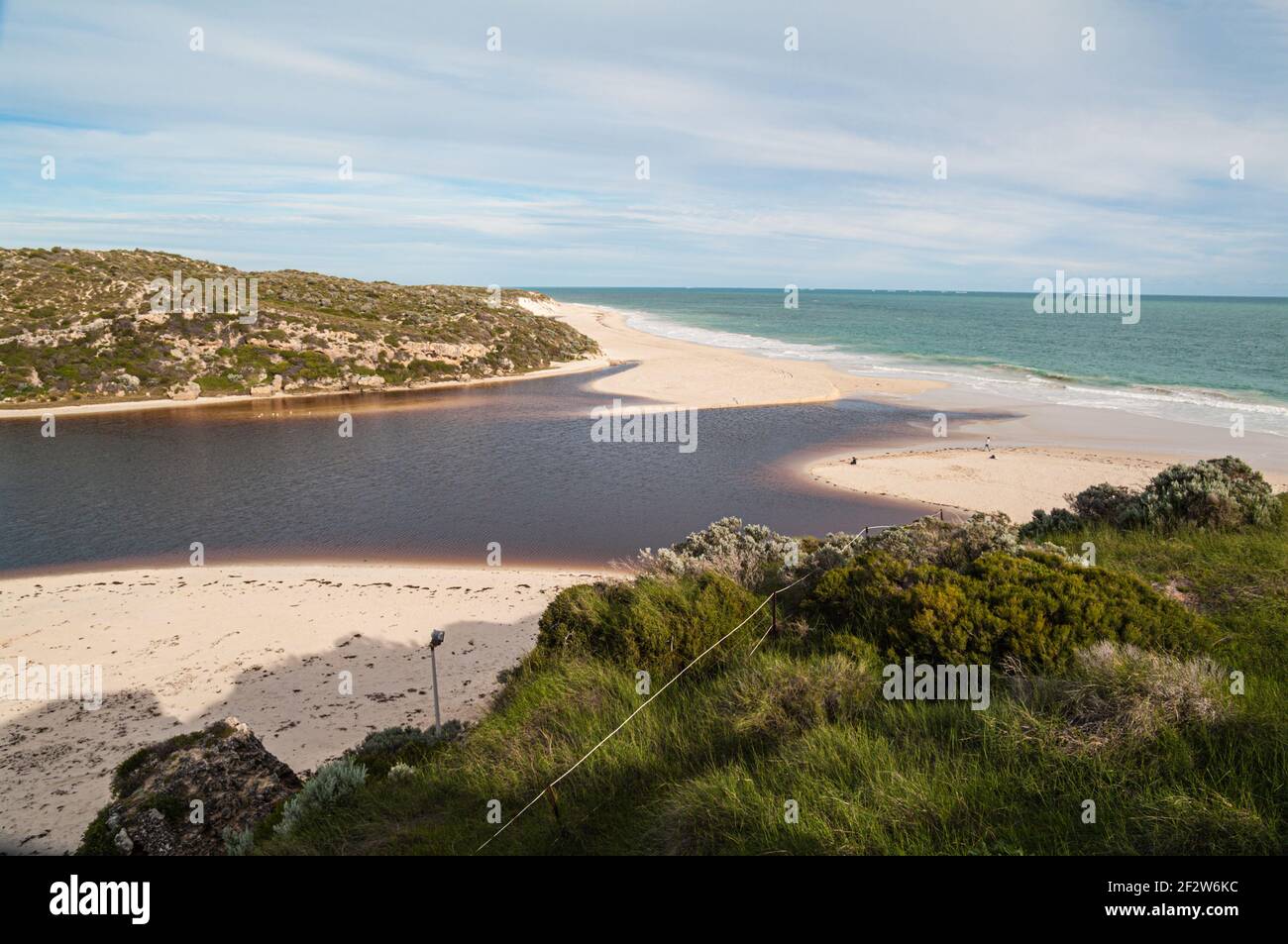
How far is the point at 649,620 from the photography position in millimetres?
7906

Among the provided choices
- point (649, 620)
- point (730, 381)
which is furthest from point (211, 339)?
→ point (649, 620)

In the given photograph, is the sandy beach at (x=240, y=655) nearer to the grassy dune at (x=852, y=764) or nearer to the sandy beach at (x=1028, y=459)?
the grassy dune at (x=852, y=764)

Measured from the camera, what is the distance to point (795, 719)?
220 inches

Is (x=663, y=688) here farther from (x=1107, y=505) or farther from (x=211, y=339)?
(x=211, y=339)

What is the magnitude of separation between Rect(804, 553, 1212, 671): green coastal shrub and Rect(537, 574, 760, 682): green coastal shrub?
127 centimetres

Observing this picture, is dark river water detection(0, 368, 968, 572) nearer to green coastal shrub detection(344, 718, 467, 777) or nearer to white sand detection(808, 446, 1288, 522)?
white sand detection(808, 446, 1288, 522)

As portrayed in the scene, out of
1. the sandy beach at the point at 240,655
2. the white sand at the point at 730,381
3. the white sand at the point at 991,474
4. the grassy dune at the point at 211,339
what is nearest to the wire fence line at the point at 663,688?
the sandy beach at the point at 240,655

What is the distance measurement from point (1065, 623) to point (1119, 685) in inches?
71.8

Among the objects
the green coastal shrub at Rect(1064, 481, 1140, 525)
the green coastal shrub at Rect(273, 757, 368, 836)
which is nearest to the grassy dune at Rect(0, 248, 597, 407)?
the green coastal shrub at Rect(273, 757, 368, 836)

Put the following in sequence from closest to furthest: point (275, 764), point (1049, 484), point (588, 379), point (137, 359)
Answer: point (275, 764)
point (1049, 484)
point (137, 359)
point (588, 379)

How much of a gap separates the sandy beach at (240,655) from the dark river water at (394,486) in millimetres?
2039

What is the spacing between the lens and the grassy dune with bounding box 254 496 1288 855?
13.0 feet
